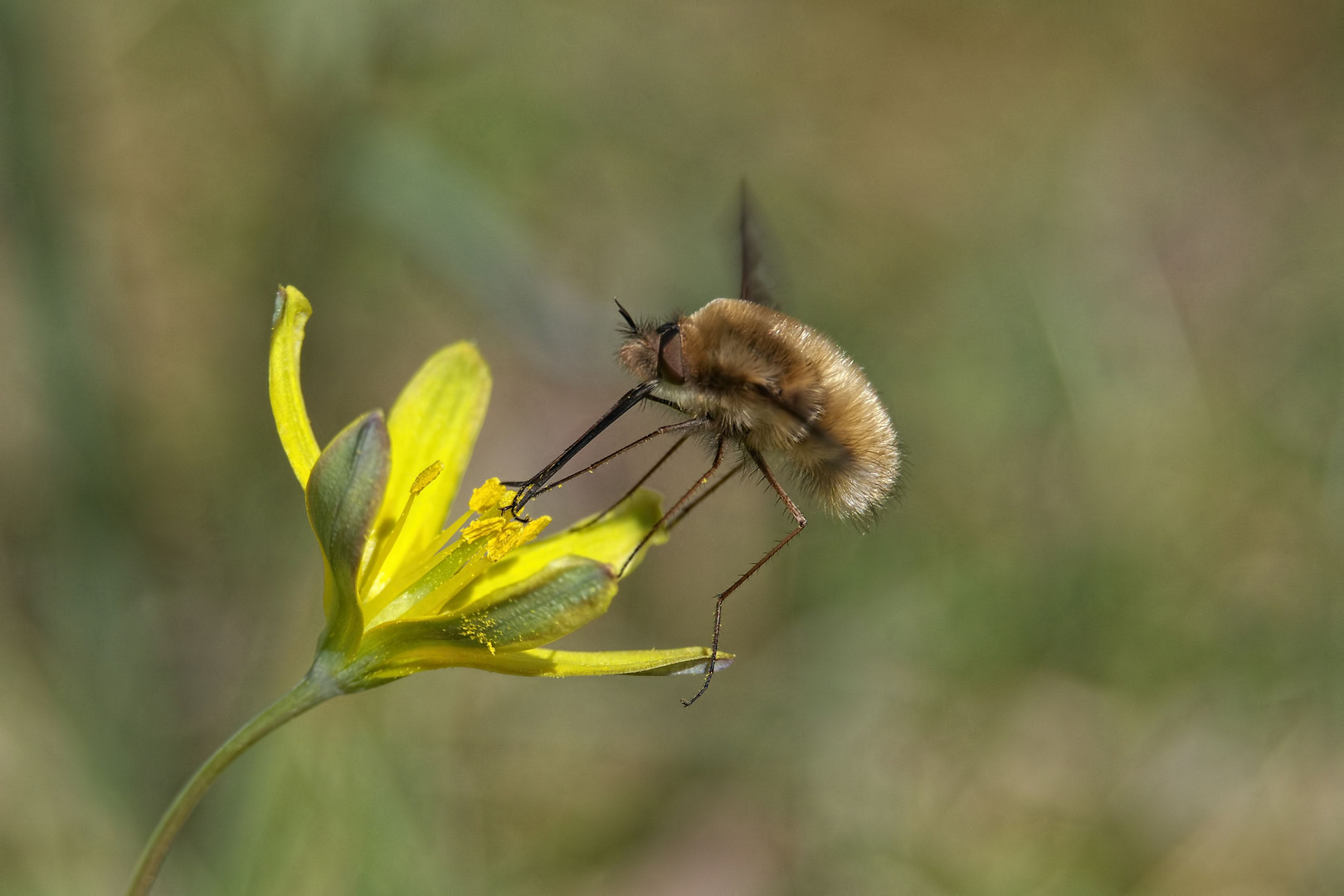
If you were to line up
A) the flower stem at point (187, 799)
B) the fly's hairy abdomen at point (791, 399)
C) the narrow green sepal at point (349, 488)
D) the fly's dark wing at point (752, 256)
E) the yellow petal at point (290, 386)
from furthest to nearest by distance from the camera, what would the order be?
the fly's dark wing at point (752, 256) < the fly's hairy abdomen at point (791, 399) < the yellow petal at point (290, 386) < the narrow green sepal at point (349, 488) < the flower stem at point (187, 799)

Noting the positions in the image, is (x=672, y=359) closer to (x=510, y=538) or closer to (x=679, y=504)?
(x=679, y=504)

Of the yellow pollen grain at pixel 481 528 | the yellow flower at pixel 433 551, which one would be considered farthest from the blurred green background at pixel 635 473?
the yellow pollen grain at pixel 481 528

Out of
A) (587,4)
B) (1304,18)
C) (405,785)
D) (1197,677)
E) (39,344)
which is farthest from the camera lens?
(1304,18)

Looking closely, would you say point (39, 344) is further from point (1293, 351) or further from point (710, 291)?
point (1293, 351)

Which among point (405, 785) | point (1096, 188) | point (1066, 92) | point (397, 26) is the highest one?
point (397, 26)

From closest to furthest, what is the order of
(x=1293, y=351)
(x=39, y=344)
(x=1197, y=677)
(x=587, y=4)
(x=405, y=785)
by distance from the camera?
(x=39, y=344), (x=405, y=785), (x=1197, y=677), (x=1293, y=351), (x=587, y=4)

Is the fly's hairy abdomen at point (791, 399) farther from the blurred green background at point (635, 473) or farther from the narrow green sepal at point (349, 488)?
the blurred green background at point (635, 473)

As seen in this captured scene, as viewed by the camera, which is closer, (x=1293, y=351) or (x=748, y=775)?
(x=748, y=775)

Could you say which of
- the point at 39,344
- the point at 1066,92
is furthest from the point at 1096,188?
the point at 39,344

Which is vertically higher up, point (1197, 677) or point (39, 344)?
point (39, 344)
